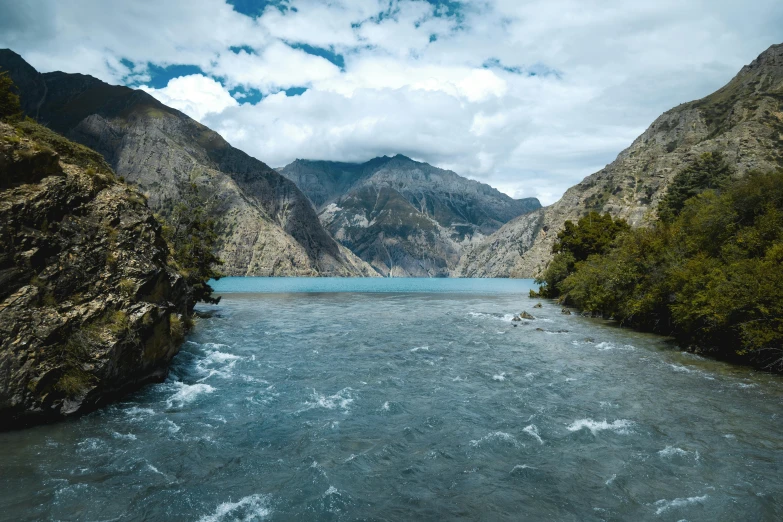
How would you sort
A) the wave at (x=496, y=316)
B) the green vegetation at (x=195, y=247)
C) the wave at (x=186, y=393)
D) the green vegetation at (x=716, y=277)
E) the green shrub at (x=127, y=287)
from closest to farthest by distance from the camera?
the green shrub at (x=127, y=287) < the wave at (x=186, y=393) < the green vegetation at (x=716, y=277) < the green vegetation at (x=195, y=247) < the wave at (x=496, y=316)

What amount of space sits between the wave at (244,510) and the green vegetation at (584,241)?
80.6 metres

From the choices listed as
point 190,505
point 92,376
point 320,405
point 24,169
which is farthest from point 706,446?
point 24,169

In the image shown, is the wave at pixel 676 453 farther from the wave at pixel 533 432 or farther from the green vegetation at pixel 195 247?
the green vegetation at pixel 195 247

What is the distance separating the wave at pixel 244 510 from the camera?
11812 mm

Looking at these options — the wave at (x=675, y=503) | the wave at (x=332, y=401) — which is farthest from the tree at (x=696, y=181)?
the wave at (x=675, y=503)

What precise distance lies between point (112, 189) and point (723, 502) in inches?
1234

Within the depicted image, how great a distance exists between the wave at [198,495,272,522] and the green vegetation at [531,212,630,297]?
80593 mm

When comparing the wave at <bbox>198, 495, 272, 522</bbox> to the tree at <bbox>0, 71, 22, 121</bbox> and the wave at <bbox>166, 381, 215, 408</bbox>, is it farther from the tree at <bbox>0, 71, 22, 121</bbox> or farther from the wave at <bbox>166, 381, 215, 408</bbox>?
the tree at <bbox>0, 71, 22, 121</bbox>

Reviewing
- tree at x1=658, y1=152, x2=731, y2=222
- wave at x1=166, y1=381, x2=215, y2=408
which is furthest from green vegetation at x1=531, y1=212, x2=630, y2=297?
wave at x1=166, y1=381, x2=215, y2=408

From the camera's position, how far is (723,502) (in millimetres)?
12766

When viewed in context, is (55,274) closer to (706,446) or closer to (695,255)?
(706,446)

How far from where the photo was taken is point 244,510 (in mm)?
12219

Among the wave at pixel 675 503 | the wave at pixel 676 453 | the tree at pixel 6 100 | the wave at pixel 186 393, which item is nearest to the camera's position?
the wave at pixel 675 503

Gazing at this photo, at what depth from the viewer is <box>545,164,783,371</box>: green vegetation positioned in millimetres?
28469
